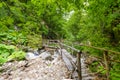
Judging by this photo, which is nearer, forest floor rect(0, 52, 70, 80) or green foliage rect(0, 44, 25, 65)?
forest floor rect(0, 52, 70, 80)

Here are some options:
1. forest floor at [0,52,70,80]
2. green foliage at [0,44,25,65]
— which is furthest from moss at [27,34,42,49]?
forest floor at [0,52,70,80]

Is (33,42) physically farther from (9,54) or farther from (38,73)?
(38,73)

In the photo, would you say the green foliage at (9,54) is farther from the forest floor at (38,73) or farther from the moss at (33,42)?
the moss at (33,42)

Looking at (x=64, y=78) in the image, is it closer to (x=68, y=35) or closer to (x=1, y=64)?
(x=1, y=64)

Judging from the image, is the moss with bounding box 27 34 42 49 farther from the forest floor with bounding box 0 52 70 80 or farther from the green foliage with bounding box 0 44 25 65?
the forest floor with bounding box 0 52 70 80

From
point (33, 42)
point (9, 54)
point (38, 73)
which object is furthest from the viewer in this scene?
point (33, 42)

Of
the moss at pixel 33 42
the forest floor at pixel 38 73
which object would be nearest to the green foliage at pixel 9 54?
the forest floor at pixel 38 73

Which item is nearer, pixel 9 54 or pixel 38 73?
pixel 38 73

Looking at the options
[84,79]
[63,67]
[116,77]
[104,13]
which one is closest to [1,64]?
[63,67]

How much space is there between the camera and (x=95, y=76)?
562cm

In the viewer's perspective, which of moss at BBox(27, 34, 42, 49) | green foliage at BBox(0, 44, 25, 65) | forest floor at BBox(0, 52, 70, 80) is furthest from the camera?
A: moss at BBox(27, 34, 42, 49)

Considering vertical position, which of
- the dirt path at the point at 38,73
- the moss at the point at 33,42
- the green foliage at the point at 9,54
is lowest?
the dirt path at the point at 38,73

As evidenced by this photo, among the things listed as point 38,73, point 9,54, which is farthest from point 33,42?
point 38,73

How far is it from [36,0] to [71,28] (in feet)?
52.1
